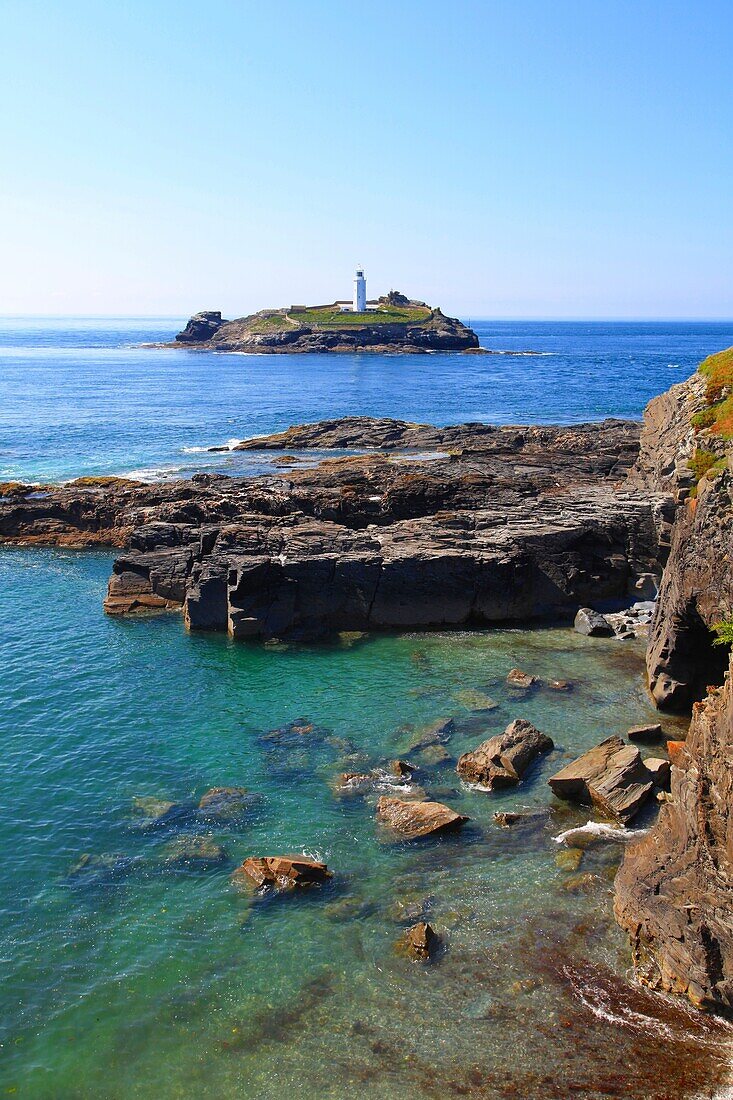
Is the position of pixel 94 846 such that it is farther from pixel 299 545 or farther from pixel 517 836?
pixel 299 545

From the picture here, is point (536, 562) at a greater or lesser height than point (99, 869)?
greater

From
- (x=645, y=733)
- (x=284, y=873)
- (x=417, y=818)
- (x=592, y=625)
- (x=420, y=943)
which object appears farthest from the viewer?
(x=592, y=625)

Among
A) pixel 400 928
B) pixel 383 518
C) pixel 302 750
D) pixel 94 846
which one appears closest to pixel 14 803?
pixel 94 846

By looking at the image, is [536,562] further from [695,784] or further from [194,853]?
[194,853]

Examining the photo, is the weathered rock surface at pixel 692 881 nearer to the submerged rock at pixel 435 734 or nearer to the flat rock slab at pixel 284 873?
the flat rock slab at pixel 284 873

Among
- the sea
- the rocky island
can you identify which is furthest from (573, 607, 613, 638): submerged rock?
the sea

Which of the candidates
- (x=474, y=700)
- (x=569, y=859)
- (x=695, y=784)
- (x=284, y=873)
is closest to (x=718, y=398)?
(x=474, y=700)

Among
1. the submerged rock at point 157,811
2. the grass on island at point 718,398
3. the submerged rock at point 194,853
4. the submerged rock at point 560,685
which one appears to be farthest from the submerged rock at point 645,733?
the submerged rock at point 157,811

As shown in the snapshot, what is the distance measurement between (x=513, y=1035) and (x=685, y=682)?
1541 cm

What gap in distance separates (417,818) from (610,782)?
549 centimetres

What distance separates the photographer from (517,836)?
842 inches

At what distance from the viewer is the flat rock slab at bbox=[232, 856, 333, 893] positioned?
1966cm

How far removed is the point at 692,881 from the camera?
679 inches

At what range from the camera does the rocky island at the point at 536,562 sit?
17641mm
